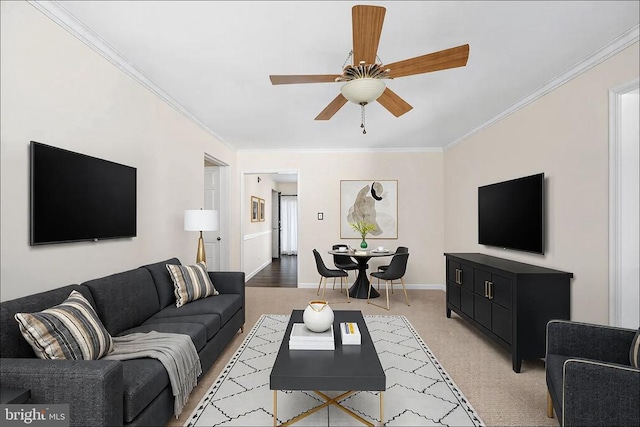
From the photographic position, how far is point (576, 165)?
295 centimetres

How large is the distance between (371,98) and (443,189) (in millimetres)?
4399

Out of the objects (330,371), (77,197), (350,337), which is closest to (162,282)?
(77,197)

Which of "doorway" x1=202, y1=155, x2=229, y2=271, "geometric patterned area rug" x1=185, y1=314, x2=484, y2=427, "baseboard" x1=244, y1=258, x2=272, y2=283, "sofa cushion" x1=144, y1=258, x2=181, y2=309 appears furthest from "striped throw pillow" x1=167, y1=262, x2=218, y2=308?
"baseboard" x1=244, y1=258, x2=272, y2=283

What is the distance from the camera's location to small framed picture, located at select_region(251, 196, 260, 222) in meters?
7.71

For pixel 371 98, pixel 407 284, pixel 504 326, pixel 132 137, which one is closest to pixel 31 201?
pixel 132 137

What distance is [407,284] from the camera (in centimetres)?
634

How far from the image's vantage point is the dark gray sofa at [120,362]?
1463 millimetres

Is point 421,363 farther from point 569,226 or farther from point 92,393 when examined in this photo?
point 92,393

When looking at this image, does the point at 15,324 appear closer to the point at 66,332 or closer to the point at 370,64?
the point at 66,332

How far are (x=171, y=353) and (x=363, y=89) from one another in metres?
2.11

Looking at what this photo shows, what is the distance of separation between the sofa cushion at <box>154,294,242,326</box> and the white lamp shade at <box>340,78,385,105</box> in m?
2.19

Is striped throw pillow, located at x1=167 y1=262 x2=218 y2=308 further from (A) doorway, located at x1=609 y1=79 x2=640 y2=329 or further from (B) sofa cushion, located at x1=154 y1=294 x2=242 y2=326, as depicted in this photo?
(A) doorway, located at x1=609 y1=79 x2=640 y2=329

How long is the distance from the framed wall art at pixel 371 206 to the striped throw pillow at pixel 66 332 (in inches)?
187

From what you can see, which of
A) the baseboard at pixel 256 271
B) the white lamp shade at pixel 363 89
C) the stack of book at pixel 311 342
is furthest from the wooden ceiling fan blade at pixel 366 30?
the baseboard at pixel 256 271
